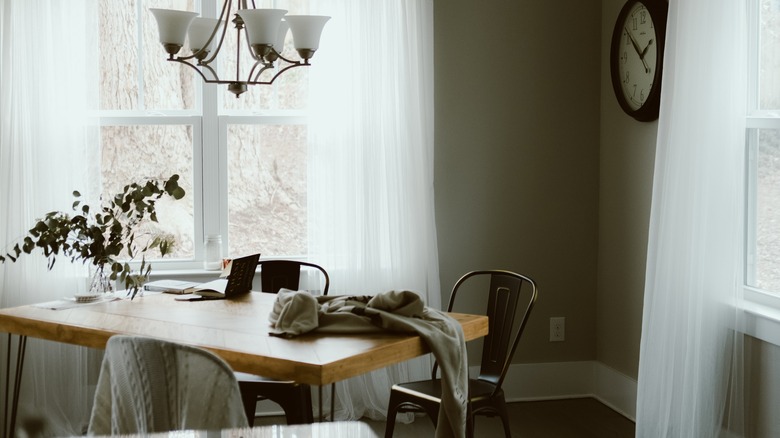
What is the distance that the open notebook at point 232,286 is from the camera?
3.14 m

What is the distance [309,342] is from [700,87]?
1.84 m

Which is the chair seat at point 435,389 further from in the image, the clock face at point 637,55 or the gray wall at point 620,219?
the clock face at point 637,55

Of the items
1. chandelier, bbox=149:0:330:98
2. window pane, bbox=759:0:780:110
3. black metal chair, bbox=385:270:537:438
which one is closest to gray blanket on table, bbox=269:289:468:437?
black metal chair, bbox=385:270:537:438

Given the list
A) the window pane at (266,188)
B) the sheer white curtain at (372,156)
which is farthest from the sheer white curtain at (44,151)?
the sheer white curtain at (372,156)

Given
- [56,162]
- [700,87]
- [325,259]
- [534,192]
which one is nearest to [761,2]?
[700,87]

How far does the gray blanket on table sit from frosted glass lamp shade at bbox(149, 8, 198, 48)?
31.9 inches

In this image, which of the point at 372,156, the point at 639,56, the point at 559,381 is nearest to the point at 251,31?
the point at 372,156

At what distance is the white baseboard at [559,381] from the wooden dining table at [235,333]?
171 cm

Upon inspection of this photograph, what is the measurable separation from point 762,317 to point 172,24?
225cm

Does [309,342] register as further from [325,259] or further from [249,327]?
[325,259]

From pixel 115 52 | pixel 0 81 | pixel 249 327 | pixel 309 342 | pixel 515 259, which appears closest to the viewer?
pixel 309 342

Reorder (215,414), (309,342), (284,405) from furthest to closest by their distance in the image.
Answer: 1. (284,405)
2. (309,342)
3. (215,414)

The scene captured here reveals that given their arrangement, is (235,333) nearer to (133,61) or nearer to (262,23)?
(262,23)

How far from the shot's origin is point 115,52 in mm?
3984
